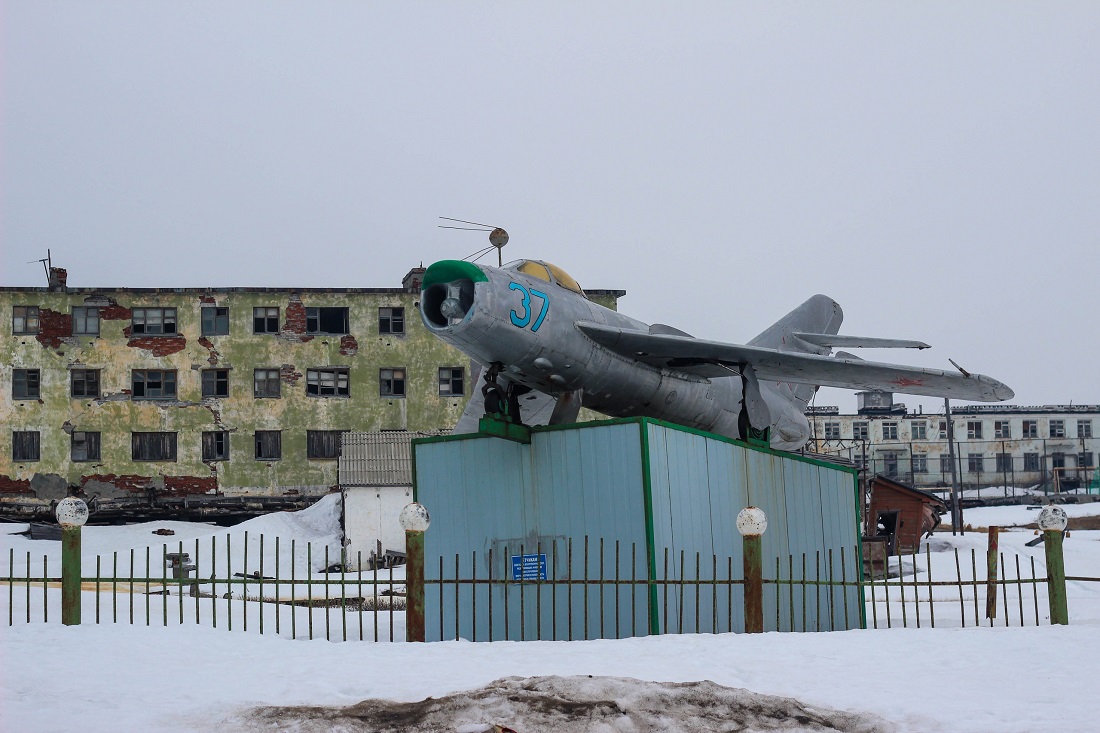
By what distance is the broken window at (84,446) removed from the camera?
48.5 metres

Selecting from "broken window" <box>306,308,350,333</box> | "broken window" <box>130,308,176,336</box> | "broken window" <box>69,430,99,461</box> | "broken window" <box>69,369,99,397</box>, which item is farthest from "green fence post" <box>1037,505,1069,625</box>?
"broken window" <box>69,369,99,397</box>

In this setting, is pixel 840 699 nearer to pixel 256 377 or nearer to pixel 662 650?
pixel 662 650

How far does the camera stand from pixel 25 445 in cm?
4844

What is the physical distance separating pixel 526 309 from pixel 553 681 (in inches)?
251

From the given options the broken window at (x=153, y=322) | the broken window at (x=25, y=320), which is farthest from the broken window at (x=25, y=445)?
the broken window at (x=153, y=322)

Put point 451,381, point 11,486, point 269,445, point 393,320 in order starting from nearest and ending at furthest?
point 11,486
point 269,445
point 393,320
point 451,381

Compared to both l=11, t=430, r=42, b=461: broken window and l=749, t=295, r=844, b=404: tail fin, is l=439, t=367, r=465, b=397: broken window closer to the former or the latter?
l=11, t=430, r=42, b=461: broken window

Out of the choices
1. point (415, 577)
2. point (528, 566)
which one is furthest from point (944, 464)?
point (415, 577)

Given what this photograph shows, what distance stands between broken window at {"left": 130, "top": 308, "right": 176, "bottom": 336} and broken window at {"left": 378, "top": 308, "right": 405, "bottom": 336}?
930 cm

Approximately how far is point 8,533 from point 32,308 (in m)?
10.7

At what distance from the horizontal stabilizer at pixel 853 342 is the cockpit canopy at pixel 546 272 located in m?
6.51

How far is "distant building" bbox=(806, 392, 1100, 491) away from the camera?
286 ft

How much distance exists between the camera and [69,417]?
48594mm

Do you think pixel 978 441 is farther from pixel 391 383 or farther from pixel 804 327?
pixel 804 327
